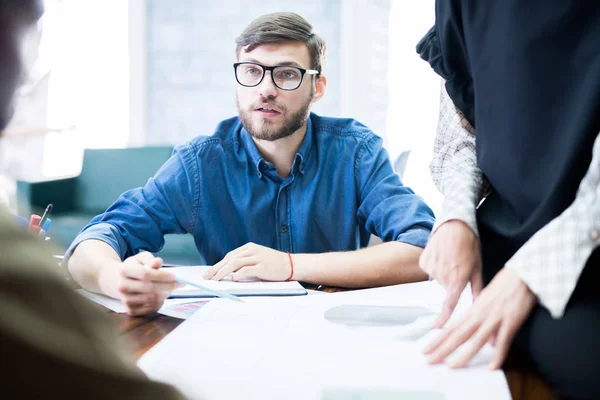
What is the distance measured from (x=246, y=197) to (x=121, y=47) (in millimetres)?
3284

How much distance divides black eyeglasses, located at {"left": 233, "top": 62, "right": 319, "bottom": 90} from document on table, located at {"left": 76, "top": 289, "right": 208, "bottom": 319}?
0.74 meters

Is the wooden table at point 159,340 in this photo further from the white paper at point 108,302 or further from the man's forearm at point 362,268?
the man's forearm at point 362,268

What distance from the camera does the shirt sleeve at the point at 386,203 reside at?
125 cm

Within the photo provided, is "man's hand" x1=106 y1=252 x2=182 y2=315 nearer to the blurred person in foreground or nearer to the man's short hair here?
the blurred person in foreground

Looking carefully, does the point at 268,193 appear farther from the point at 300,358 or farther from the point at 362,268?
the point at 300,358

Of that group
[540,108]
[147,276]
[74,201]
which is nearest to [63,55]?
[74,201]

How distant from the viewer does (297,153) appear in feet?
4.91

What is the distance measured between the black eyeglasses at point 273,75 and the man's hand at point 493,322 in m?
0.98

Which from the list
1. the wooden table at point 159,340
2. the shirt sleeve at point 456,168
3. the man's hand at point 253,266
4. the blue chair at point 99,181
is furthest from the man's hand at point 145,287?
the blue chair at point 99,181

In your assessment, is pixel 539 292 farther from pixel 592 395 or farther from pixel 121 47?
pixel 121 47

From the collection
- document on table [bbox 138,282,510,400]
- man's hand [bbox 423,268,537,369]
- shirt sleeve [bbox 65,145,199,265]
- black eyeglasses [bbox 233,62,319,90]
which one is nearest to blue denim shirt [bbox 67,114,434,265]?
shirt sleeve [bbox 65,145,199,265]

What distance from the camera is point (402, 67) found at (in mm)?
3996

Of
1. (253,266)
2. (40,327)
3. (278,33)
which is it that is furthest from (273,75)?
(40,327)

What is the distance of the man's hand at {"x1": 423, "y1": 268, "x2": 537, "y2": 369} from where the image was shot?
23.7 inches
